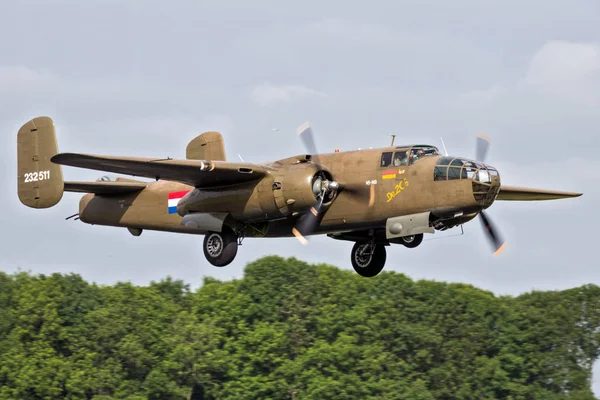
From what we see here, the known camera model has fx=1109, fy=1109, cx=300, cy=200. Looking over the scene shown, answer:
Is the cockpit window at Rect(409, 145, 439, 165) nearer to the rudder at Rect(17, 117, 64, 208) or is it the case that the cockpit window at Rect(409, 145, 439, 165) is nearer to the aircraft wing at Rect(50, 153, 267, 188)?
the aircraft wing at Rect(50, 153, 267, 188)

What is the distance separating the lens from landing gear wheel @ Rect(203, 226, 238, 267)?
32.2 m

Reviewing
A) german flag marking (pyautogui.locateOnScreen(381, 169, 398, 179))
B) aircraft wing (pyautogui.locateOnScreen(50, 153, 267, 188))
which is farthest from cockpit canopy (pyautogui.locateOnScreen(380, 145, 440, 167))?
aircraft wing (pyautogui.locateOnScreen(50, 153, 267, 188))

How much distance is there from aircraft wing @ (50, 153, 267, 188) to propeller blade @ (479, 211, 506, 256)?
7.38 metres

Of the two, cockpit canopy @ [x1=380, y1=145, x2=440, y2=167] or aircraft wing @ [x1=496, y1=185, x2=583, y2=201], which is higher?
cockpit canopy @ [x1=380, y1=145, x2=440, y2=167]

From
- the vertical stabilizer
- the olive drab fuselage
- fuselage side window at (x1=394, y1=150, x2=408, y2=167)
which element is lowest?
the olive drab fuselage

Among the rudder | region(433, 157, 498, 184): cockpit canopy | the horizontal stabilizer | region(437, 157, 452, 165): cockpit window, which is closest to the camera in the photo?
Answer: region(433, 157, 498, 184): cockpit canopy

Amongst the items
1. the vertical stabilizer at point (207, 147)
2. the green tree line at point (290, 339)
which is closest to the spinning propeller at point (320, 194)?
the vertical stabilizer at point (207, 147)

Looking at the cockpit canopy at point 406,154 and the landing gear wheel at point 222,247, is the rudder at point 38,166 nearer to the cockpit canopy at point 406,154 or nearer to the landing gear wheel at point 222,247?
the landing gear wheel at point 222,247

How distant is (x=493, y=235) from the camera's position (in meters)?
33.8

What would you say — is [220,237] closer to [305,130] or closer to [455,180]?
[305,130]

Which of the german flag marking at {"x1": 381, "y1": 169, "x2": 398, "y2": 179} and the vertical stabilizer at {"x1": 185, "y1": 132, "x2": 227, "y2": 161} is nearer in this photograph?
the german flag marking at {"x1": 381, "y1": 169, "x2": 398, "y2": 179}

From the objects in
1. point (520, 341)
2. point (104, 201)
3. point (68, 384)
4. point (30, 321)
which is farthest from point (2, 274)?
point (104, 201)

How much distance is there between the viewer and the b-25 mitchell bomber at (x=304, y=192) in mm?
30375

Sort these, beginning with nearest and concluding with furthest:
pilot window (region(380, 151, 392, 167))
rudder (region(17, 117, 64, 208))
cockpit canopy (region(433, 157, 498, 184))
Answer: cockpit canopy (region(433, 157, 498, 184)) → pilot window (region(380, 151, 392, 167)) → rudder (region(17, 117, 64, 208))
